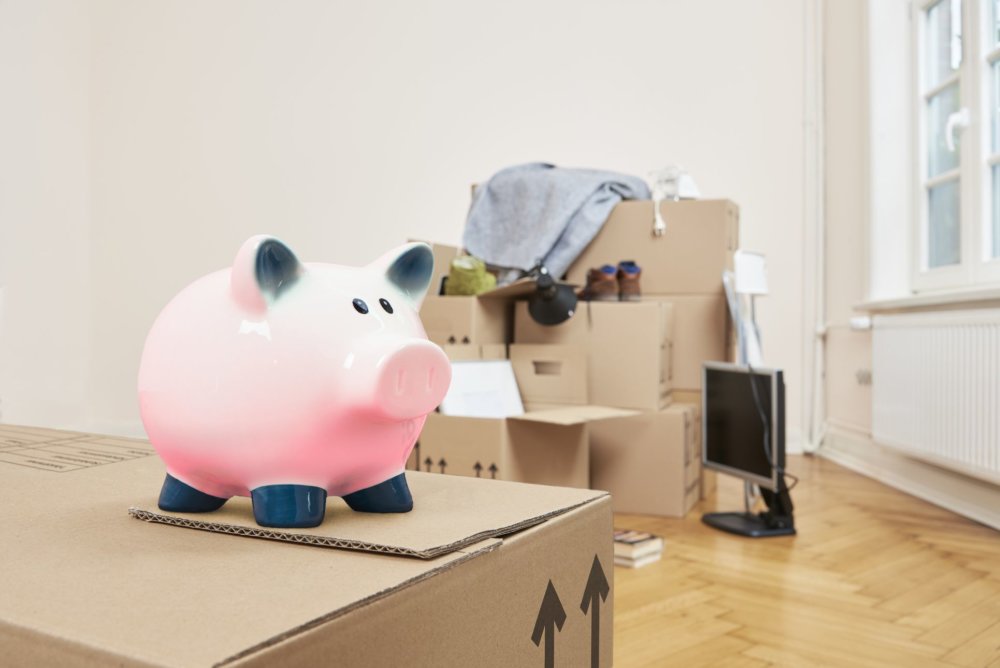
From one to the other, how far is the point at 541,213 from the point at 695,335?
654 millimetres

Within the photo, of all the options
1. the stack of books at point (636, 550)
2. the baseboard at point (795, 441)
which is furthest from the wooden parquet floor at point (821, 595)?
the baseboard at point (795, 441)

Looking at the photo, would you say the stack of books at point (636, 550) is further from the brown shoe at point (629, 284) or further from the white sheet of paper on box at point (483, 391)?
the brown shoe at point (629, 284)

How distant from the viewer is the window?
2.48m

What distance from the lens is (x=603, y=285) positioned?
249cm

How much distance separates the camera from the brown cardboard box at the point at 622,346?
2354mm

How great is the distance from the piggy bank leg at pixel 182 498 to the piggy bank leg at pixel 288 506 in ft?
0.19

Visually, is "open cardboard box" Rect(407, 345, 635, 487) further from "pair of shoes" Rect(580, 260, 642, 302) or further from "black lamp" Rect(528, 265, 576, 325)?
"pair of shoes" Rect(580, 260, 642, 302)

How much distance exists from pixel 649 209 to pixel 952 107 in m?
1.12

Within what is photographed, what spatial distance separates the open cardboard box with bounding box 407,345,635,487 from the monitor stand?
15.2 inches

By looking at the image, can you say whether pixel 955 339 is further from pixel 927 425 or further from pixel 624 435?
pixel 624 435

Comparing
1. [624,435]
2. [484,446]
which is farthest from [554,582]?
[624,435]

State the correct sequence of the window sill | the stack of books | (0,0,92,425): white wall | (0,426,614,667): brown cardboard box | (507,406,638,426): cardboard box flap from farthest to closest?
1. (0,0,92,425): white wall
2. the window sill
3. (507,406,638,426): cardboard box flap
4. the stack of books
5. (0,426,614,667): brown cardboard box

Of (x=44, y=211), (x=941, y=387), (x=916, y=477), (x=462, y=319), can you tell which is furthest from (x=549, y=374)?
(x=44, y=211)

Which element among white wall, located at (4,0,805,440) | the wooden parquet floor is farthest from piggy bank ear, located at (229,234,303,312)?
white wall, located at (4,0,805,440)
